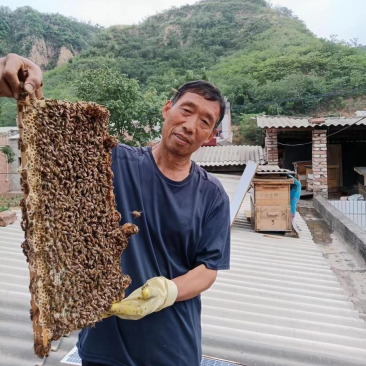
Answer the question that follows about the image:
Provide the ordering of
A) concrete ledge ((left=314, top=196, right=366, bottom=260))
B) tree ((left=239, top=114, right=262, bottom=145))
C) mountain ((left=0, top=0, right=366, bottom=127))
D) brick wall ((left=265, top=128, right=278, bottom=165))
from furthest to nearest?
mountain ((left=0, top=0, right=366, bottom=127))
tree ((left=239, top=114, right=262, bottom=145))
brick wall ((left=265, top=128, right=278, bottom=165))
concrete ledge ((left=314, top=196, right=366, bottom=260))

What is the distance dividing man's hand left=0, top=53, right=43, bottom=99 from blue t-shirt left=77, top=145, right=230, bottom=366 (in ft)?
1.78

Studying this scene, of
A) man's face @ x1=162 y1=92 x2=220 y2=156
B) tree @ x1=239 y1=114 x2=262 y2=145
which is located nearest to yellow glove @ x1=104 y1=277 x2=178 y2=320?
man's face @ x1=162 y1=92 x2=220 y2=156

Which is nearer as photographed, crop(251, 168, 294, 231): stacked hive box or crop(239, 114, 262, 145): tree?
crop(251, 168, 294, 231): stacked hive box

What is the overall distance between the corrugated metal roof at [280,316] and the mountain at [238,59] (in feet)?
73.1

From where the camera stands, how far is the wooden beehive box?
681cm

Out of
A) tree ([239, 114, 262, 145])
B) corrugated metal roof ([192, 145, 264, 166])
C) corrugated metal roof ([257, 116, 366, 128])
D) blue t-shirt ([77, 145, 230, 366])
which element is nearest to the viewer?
blue t-shirt ([77, 145, 230, 366])

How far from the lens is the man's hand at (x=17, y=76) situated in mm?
1290

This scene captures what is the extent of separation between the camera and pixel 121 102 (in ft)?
56.7

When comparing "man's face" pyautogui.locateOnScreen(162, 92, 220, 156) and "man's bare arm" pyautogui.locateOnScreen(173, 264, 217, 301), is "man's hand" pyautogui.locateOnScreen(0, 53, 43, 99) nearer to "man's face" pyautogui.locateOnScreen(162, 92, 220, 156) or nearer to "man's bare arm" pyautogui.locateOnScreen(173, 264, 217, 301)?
"man's face" pyautogui.locateOnScreen(162, 92, 220, 156)

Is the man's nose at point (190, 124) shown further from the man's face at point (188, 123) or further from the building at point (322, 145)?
the building at point (322, 145)

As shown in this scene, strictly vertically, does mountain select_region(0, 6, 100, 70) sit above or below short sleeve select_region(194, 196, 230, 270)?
above

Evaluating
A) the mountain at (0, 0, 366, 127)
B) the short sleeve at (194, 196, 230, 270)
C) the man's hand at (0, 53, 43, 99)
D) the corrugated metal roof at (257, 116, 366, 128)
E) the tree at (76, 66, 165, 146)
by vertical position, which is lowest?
the short sleeve at (194, 196, 230, 270)

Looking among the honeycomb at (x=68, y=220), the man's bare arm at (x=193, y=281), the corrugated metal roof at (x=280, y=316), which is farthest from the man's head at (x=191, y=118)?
the corrugated metal roof at (x=280, y=316)

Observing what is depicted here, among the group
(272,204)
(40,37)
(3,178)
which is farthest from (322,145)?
(40,37)
